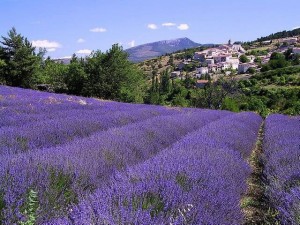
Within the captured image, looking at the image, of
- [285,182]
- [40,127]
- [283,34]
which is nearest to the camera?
[285,182]

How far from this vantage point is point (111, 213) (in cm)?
206

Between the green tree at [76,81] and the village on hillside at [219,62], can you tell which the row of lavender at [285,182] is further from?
the village on hillside at [219,62]

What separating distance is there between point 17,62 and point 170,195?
25881mm

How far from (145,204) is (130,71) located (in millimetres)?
26860

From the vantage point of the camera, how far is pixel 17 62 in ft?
84.8

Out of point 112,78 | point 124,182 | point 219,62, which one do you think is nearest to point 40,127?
point 124,182

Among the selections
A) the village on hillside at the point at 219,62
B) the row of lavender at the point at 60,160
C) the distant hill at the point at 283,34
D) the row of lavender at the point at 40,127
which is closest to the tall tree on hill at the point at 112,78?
the row of lavender at the point at 40,127

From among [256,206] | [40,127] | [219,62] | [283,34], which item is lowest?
[219,62]

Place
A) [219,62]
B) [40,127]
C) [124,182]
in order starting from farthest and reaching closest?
1. [219,62]
2. [40,127]
3. [124,182]

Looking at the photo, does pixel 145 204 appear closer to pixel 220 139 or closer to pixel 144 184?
pixel 144 184

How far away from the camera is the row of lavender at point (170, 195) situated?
207 centimetres

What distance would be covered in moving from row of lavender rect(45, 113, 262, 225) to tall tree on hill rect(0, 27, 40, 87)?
24.1m

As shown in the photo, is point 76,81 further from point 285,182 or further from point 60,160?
point 285,182

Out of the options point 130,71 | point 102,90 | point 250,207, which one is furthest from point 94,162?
point 130,71
